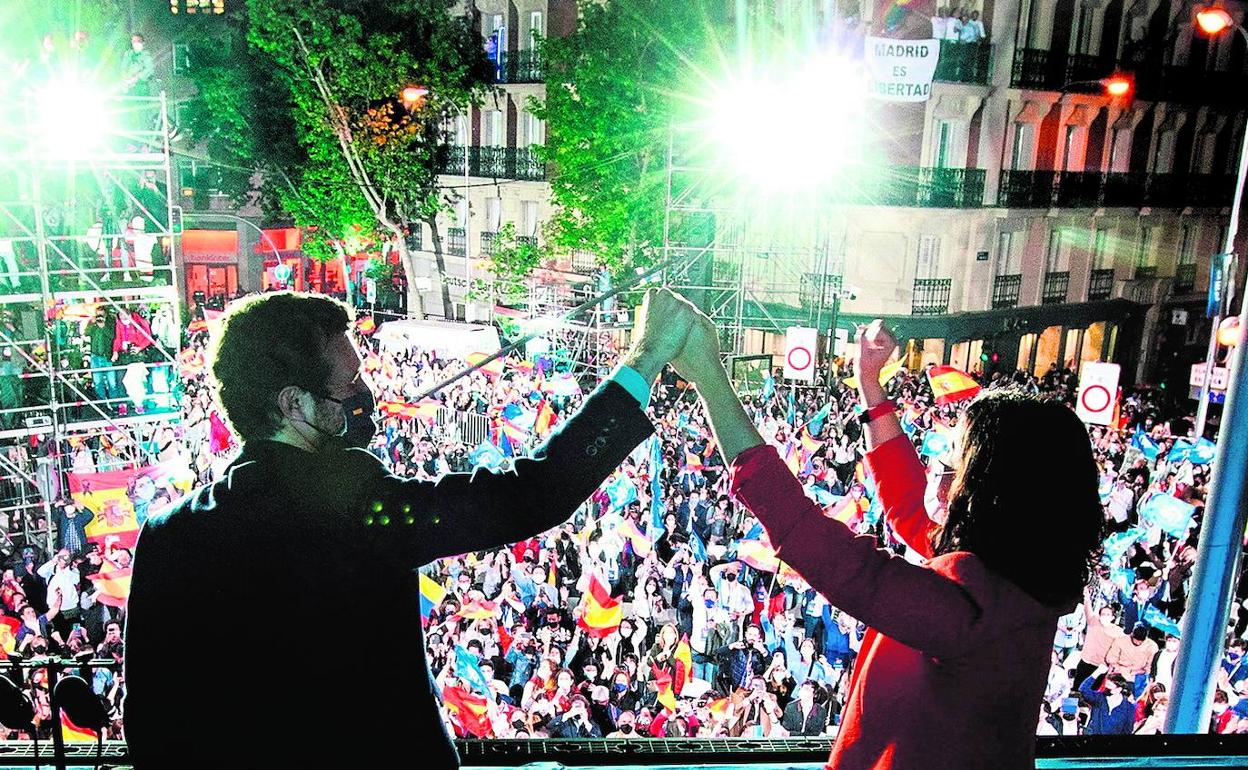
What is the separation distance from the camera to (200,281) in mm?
31984

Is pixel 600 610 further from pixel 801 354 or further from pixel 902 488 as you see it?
pixel 801 354

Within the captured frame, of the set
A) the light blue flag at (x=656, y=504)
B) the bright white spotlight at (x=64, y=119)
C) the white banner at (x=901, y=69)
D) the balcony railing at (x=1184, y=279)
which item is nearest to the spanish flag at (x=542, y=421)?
the light blue flag at (x=656, y=504)

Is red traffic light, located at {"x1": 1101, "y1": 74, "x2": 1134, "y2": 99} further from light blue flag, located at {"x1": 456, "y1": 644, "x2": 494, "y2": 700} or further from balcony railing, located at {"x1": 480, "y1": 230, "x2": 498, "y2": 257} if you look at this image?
light blue flag, located at {"x1": 456, "y1": 644, "x2": 494, "y2": 700}

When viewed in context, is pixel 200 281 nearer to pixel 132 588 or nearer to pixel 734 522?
pixel 734 522

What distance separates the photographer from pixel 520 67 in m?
26.9

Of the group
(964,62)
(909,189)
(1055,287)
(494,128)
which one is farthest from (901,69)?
(494,128)

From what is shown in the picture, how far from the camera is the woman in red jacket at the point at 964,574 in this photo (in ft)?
4.48

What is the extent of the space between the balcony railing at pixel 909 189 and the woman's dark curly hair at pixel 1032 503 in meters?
22.3

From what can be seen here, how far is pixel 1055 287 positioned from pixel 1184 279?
18.5 feet

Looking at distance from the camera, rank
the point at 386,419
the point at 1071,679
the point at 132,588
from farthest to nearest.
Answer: the point at 386,419
the point at 1071,679
the point at 132,588

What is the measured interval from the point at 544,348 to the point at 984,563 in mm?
17331

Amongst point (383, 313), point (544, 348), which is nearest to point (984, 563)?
point (544, 348)

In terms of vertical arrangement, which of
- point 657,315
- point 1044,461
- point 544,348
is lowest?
point 544,348

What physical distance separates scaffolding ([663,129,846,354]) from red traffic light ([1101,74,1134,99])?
8.67m
